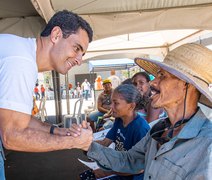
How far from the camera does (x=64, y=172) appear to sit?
451 centimetres

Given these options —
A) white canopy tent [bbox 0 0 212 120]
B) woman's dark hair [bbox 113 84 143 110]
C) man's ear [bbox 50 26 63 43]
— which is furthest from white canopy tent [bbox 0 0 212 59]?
man's ear [bbox 50 26 63 43]

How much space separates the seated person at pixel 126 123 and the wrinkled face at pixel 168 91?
766 millimetres

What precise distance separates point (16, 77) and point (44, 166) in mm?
3840

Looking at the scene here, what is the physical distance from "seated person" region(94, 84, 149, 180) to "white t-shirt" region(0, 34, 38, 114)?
1.12 metres

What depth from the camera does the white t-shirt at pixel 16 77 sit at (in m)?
1.34

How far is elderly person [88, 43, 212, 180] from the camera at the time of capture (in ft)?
4.17

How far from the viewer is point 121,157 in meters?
1.86

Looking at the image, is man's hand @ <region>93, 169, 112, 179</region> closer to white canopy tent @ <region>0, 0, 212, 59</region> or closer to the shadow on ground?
white canopy tent @ <region>0, 0, 212, 59</region>

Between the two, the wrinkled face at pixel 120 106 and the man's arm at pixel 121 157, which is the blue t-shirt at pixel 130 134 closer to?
the wrinkled face at pixel 120 106

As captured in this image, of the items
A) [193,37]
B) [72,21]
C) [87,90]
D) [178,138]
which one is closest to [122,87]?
[72,21]

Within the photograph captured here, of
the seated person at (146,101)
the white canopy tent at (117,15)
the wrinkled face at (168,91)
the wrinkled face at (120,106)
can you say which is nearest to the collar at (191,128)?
the wrinkled face at (168,91)

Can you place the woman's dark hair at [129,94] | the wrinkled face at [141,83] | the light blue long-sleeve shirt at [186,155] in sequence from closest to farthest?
1. the light blue long-sleeve shirt at [186,155]
2. the woman's dark hair at [129,94]
3. the wrinkled face at [141,83]

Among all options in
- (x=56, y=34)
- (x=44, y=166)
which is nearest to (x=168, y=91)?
(x=56, y=34)

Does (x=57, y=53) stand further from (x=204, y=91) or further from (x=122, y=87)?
(x=122, y=87)
